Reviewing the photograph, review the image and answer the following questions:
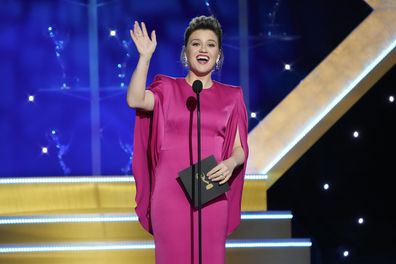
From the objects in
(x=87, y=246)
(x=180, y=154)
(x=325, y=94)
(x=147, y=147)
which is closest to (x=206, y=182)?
(x=180, y=154)

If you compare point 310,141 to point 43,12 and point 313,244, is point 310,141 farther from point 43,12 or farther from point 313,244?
point 43,12

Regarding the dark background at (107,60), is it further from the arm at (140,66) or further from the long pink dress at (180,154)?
the arm at (140,66)

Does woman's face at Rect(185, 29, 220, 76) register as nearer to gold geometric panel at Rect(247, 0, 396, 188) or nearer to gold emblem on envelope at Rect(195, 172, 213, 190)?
gold emblem on envelope at Rect(195, 172, 213, 190)

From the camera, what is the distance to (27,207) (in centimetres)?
447

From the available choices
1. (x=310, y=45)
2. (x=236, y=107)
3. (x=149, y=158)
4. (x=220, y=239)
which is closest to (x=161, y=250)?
(x=220, y=239)

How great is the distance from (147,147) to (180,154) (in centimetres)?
15

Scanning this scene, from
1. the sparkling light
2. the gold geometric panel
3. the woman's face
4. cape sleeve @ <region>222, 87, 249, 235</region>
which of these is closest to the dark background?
the gold geometric panel

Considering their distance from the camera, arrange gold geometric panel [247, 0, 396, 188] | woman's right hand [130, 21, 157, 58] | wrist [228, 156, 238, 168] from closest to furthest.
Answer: woman's right hand [130, 21, 157, 58] → wrist [228, 156, 238, 168] → gold geometric panel [247, 0, 396, 188]

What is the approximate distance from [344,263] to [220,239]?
2246 mm

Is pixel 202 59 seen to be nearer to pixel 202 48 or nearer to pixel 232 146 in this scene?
pixel 202 48

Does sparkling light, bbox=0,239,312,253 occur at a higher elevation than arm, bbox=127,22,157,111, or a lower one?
lower

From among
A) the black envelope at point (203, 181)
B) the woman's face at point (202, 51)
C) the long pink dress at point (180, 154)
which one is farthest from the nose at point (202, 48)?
the black envelope at point (203, 181)

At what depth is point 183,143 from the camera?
2006mm

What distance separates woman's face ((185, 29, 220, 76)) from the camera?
2.03 metres
